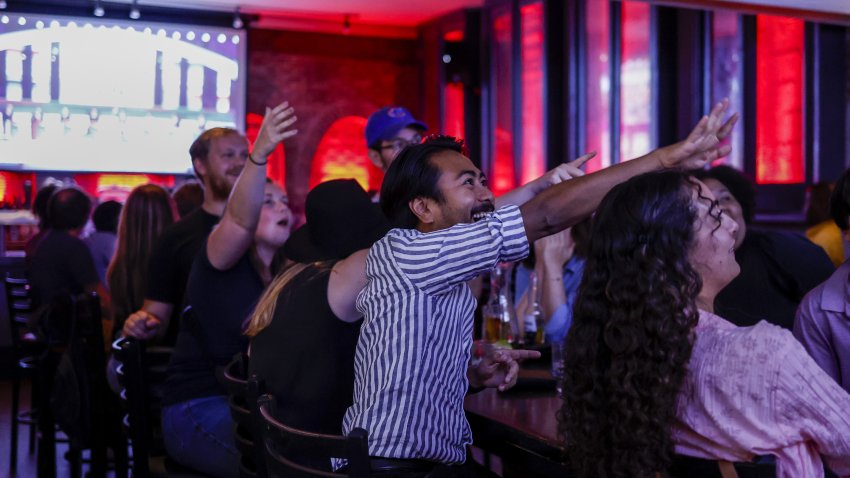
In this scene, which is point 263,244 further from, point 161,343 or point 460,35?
point 460,35

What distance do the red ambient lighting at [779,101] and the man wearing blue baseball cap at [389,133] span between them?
3255mm

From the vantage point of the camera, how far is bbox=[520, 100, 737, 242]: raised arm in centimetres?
199

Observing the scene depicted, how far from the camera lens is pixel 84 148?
355 inches

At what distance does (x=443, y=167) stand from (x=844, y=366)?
3.29 ft

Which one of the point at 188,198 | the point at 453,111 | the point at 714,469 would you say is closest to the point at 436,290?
the point at 714,469

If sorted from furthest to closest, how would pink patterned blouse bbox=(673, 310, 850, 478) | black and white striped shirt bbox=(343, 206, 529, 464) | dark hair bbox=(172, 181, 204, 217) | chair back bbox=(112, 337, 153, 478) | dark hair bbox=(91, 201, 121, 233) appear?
dark hair bbox=(91, 201, 121, 233) < dark hair bbox=(172, 181, 204, 217) < chair back bbox=(112, 337, 153, 478) < black and white striped shirt bbox=(343, 206, 529, 464) < pink patterned blouse bbox=(673, 310, 850, 478)

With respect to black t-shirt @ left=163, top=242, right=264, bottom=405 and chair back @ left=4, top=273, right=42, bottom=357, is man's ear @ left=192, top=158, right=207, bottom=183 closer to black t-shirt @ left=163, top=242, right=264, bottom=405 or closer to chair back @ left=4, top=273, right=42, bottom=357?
black t-shirt @ left=163, top=242, right=264, bottom=405

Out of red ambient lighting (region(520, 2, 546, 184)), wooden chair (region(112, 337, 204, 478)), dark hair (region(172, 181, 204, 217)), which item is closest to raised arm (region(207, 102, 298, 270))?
wooden chair (region(112, 337, 204, 478))

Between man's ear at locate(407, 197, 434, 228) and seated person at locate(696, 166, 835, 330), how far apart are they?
4.48ft

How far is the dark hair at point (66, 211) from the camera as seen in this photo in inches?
219

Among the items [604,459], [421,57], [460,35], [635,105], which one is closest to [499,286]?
[604,459]

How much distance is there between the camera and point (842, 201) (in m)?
2.15

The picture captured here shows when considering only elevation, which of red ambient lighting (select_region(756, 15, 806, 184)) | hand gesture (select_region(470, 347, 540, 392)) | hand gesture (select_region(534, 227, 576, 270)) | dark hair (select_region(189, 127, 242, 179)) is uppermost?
red ambient lighting (select_region(756, 15, 806, 184))

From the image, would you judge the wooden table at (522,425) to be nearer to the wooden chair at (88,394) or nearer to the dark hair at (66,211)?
the wooden chair at (88,394)
